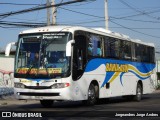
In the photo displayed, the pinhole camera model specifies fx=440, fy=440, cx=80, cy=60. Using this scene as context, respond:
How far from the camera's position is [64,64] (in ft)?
57.2

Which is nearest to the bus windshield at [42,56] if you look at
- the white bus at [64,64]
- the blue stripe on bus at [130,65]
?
the white bus at [64,64]

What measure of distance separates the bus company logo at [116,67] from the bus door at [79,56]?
9.12ft

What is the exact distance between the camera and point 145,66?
26562mm

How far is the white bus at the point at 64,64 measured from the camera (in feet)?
57.0

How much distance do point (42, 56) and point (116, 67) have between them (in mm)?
5634

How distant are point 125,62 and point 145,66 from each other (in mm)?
3518

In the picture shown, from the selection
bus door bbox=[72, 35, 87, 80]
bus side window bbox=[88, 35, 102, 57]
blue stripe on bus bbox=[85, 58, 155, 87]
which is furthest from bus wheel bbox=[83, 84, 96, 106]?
bus side window bbox=[88, 35, 102, 57]

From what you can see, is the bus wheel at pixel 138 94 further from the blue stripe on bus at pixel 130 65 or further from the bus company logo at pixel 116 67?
the bus company logo at pixel 116 67

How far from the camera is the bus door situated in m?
17.9

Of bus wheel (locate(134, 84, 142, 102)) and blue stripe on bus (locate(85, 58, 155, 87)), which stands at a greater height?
blue stripe on bus (locate(85, 58, 155, 87))

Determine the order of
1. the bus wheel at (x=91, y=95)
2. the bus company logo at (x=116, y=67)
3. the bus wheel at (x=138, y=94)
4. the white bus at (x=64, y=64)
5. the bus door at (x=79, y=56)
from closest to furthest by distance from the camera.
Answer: the white bus at (x=64, y=64) → the bus door at (x=79, y=56) → the bus wheel at (x=91, y=95) → the bus company logo at (x=116, y=67) → the bus wheel at (x=138, y=94)

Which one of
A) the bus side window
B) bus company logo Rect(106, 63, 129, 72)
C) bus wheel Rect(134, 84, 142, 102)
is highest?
the bus side window

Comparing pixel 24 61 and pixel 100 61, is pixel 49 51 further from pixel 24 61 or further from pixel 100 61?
pixel 100 61

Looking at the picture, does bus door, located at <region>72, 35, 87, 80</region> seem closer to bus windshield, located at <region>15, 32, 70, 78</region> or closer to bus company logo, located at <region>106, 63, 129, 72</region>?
bus windshield, located at <region>15, 32, 70, 78</region>
